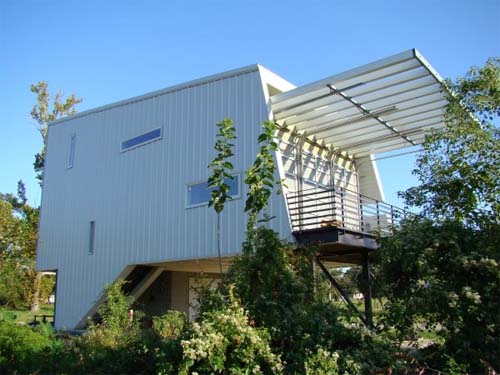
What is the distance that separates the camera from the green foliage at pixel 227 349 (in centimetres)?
610

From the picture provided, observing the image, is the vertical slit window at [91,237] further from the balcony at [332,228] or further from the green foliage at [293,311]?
the green foliage at [293,311]

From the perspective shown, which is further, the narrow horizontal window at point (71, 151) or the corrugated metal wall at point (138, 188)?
the narrow horizontal window at point (71, 151)

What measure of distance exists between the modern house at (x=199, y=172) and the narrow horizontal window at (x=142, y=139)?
1.3 inches

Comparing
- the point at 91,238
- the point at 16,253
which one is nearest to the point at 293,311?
the point at 91,238

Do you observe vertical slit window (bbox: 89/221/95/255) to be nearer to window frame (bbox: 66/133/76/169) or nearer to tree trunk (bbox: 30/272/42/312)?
window frame (bbox: 66/133/76/169)

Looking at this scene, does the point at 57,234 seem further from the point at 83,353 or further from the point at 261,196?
the point at 261,196

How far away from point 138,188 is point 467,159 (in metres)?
11.0

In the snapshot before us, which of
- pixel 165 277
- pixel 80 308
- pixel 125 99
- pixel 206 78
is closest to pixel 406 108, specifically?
pixel 206 78

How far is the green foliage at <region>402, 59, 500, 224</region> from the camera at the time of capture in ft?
24.5

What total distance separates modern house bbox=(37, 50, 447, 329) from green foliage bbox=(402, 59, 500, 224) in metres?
2.88

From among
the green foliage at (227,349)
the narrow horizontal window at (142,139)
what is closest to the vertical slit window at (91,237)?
the narrow horizontal window at (142,139)

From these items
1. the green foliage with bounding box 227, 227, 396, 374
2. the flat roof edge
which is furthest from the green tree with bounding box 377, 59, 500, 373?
the flat roof edge

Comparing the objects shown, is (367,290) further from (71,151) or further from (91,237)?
(71,151)

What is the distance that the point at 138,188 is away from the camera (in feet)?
53.7
